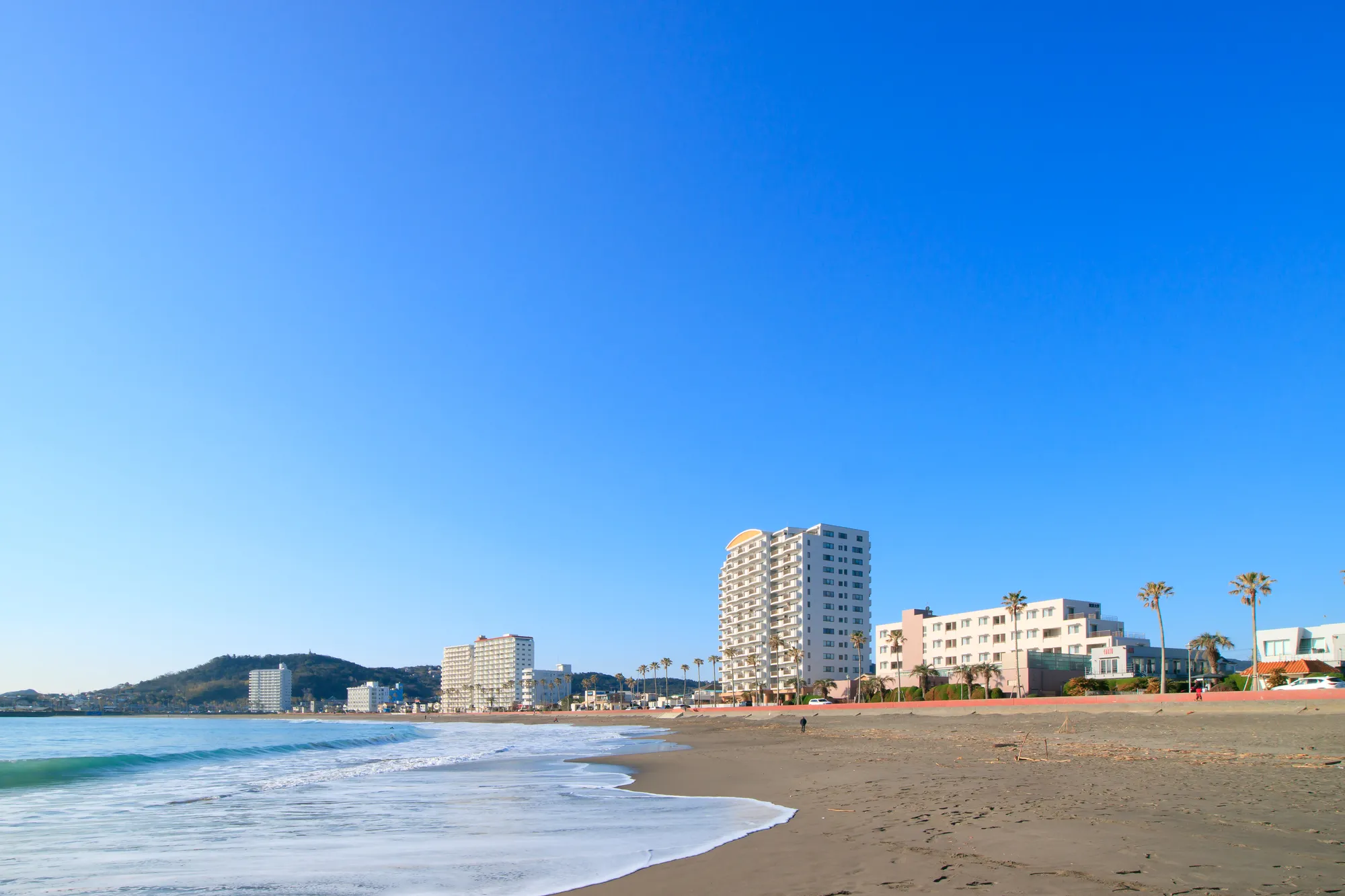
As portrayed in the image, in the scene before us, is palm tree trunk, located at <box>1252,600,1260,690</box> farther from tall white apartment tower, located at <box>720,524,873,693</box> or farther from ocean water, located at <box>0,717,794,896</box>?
tall white apartment tower, located at <box>720,524,873,693</box>

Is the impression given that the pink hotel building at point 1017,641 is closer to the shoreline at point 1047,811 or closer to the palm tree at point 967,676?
the palm tree at point 967,676

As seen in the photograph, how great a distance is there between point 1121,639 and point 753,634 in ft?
208

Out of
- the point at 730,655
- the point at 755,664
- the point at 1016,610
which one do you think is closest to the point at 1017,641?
the point at 1016,610

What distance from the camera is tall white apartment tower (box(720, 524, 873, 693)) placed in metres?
125

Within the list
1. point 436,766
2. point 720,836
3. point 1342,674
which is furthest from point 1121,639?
point 720,836

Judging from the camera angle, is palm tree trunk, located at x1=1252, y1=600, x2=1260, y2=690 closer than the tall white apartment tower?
Yes

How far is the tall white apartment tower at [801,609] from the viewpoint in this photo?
125 metres

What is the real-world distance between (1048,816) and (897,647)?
88195 mm

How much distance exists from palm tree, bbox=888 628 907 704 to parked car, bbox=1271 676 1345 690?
4095 cm

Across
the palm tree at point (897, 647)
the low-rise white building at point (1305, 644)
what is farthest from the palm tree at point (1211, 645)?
Answer: the palm tree at point (897, 647)

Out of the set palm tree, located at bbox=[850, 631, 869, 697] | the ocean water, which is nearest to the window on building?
palm tree, located at bbox=[850, 631, 869, 697]

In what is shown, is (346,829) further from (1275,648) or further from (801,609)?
(801,609)

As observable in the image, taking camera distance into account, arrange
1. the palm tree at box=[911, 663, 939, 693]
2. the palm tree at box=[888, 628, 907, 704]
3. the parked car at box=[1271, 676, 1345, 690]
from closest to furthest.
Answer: the parked car at box=[1271, 676, 1345, 690] → the palm tree at box=[911, 663, 939, 693] → the palm tree at box=[888, 628, 907, 704]

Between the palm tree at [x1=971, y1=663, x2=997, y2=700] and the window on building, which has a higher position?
the window on building
